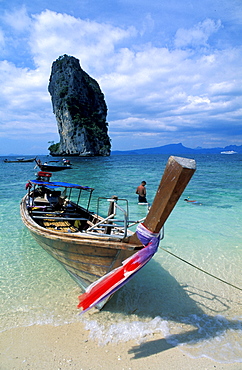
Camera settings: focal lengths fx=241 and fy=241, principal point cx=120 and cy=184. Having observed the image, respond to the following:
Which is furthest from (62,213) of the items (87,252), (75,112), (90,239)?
(75,112)

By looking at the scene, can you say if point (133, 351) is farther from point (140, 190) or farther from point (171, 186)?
point (140, 190)

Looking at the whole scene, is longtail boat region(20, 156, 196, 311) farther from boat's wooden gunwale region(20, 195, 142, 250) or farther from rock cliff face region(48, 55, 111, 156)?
rock cliff face region(48, 55, 111, 156)

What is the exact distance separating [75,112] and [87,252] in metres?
91.7

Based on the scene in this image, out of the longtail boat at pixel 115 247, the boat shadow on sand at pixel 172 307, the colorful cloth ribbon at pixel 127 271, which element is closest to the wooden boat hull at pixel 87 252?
the longtail boat at pixel 115 247

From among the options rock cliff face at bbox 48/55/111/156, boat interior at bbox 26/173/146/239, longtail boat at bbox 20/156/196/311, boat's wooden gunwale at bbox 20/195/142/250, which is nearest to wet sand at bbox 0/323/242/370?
longtail boat at bbox 20/156/196/311

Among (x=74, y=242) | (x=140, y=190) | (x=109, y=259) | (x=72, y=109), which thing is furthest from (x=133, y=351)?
(x=72, y=109)

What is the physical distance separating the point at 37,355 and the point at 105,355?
3.46 feet

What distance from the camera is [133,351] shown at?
3.79 meters

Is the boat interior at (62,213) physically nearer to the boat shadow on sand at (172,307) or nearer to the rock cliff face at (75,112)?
the boat shadow on sand at (172,307)

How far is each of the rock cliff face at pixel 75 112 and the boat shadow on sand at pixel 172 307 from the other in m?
85.9

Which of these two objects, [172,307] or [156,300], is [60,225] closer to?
[156,300]

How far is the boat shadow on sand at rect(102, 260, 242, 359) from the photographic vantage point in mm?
4047

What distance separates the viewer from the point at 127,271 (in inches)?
142

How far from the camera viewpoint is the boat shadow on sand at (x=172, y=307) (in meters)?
4.05
